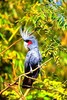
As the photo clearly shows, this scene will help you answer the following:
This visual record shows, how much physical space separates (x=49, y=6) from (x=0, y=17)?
121 cm

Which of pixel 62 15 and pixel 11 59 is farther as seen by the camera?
pixel 11 59

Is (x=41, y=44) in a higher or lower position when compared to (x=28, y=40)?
lower

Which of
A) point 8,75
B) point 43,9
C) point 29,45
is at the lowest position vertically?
point 8,75

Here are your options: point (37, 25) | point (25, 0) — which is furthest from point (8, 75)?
point (37, 25)

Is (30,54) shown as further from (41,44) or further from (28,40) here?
(41,44)

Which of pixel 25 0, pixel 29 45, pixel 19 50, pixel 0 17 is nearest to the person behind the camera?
pixel 29 45

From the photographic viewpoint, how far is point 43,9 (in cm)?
214

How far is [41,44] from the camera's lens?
100 inches

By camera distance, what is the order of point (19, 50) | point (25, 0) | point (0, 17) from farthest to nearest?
1. point (19, 50)
2. point (25, 0)
3. point (0, 17)

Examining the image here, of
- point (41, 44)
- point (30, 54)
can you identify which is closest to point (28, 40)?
point (30, 54)

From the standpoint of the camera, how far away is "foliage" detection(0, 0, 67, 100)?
2051 millimetres

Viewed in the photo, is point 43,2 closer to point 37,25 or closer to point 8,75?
point 37,25

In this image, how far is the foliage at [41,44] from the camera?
80.7 inches

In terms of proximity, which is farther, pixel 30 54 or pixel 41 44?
pixel 41 44
